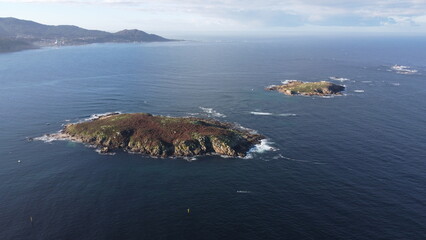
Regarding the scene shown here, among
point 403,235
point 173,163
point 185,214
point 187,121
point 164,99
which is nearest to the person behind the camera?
point 403,235

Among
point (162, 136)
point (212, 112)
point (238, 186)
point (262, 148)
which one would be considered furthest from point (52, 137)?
point (262, 148)

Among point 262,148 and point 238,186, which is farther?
point 262,148

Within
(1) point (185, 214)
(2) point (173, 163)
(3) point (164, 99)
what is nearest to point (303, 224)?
(1) point (185, 214)

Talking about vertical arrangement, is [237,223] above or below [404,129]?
below

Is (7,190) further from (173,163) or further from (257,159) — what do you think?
(257,159)

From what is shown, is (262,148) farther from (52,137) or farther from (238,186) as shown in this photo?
(52,137)

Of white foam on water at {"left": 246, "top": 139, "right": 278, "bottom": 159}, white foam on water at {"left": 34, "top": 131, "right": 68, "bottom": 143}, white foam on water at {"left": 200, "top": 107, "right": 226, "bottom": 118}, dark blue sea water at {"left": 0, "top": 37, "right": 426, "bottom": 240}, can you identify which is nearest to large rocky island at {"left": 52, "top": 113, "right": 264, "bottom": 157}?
white foam on water at {"left": 34, "top": 131, "right": 68, "bottom": 143}

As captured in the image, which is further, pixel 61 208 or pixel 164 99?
pixel 164 99

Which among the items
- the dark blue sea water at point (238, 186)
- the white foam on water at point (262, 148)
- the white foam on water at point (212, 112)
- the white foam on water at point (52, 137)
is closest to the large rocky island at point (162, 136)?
the white foam on water at point (52, 137)
